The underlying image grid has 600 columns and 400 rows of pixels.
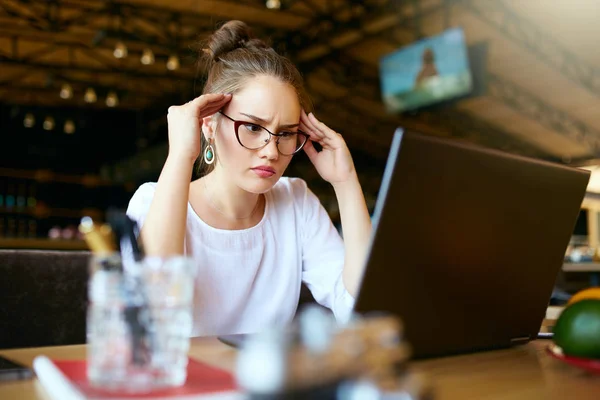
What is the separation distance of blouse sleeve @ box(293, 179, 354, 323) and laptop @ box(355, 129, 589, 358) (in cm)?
53

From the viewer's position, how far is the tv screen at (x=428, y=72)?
7.30 m

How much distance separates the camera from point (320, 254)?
5.08ft

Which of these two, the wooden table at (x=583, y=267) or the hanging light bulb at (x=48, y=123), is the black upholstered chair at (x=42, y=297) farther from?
the hanging light bulb at (x=48, y=123)

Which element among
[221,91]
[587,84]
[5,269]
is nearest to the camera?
[5,269]

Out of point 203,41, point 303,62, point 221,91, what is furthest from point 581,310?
point 303,62

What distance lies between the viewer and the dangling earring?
156 centimetres

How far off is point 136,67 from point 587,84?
7.04 metres

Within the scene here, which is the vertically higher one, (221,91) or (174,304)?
(221,91)

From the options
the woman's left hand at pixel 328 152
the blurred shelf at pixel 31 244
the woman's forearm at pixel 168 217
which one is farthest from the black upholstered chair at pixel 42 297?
the blurred shelf at pixel 31 244

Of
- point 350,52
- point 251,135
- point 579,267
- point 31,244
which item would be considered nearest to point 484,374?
point 251,135

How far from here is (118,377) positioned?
588 mm

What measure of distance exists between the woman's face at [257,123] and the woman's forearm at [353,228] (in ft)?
0.55

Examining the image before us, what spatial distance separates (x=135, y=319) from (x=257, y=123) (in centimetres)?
82

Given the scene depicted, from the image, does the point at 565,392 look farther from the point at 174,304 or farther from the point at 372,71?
the point at 372,71
